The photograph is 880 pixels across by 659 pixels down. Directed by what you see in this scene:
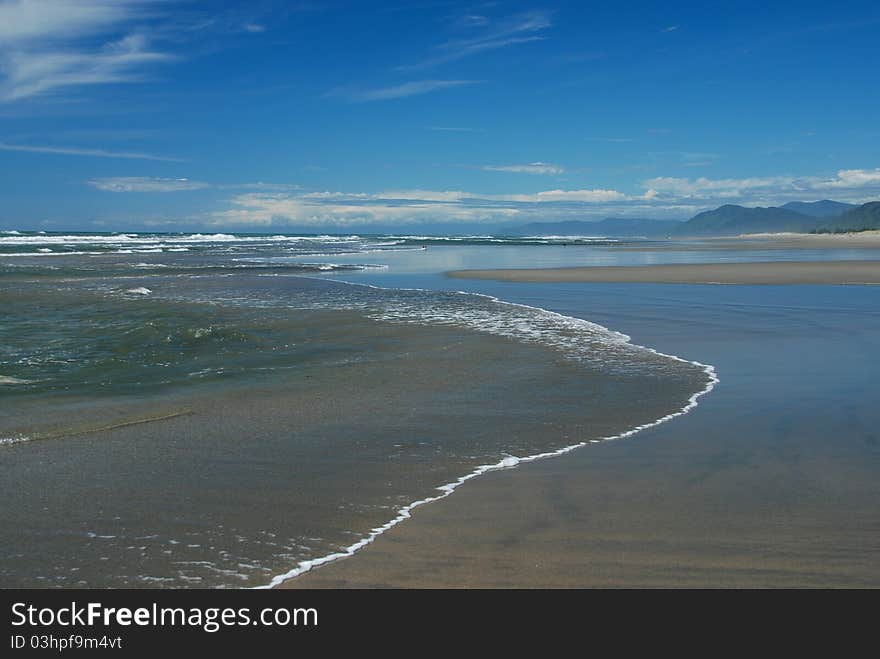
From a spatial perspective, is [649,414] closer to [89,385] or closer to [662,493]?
[662,493]

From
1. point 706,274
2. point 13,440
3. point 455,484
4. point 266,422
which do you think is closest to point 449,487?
point 455,484

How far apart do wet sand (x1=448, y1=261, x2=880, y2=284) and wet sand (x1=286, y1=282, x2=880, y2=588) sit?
1738cm

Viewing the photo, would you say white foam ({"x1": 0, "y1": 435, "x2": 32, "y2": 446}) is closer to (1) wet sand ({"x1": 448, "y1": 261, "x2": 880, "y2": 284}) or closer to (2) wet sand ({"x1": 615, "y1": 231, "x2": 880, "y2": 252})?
(1) wet sand ({"x1": 448, "y1": 261, "x2": 880, "y2": 284})

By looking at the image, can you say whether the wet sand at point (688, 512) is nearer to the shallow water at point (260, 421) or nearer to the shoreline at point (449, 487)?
the shoreline at point (449, 487)

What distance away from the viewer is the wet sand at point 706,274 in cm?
2502

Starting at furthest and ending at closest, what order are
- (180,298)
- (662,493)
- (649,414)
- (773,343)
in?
(180,298) < (773,343) < (649,414) < (662,493)

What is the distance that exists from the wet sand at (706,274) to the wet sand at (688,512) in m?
17.4

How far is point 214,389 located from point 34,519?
13.1 feet

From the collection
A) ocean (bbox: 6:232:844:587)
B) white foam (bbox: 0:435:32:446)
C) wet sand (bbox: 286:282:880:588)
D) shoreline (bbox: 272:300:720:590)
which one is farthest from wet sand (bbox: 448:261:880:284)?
white foam (bbox: 0:435:32:446)

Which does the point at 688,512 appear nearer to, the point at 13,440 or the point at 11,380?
the point at 13,440

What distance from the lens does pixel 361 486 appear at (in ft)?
17.6

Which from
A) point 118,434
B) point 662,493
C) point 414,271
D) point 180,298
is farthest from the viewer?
point 414,271

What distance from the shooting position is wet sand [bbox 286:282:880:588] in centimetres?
398
